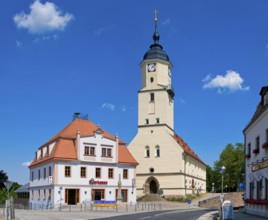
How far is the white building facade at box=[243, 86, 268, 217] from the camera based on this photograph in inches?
976

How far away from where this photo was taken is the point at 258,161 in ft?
88.1

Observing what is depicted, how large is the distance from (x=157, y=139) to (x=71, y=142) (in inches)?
672

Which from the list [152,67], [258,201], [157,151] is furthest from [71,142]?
[258,201]

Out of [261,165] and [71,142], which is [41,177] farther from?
[261,165]

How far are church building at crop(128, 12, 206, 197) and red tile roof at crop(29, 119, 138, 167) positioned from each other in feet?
26.7

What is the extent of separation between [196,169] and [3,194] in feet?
122

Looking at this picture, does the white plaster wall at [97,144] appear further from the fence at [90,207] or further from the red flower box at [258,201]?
the red flower box at [258,201]

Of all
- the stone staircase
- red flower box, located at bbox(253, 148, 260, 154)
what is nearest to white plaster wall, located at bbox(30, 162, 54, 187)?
the stone staircase

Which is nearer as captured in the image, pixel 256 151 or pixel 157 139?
pixel 256 151

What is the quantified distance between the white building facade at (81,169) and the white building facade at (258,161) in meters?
21.7

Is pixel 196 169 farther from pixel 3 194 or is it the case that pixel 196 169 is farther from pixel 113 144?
pixel 3 194

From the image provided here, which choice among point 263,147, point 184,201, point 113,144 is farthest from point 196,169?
point 263,147

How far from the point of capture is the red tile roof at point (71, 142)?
165 feet

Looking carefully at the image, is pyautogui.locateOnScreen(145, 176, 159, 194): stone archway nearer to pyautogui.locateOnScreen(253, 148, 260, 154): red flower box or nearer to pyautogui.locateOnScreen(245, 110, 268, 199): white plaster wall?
pyautogui.locateOnScreen(245, 110, 268, 199): white plaster wall
